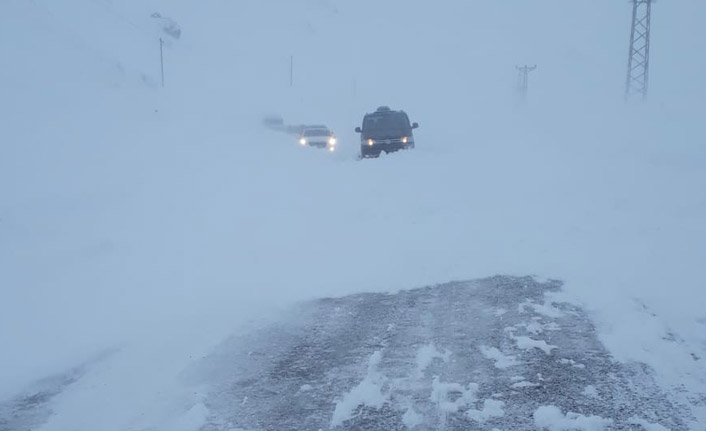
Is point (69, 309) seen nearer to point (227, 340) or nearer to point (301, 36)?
point (227, 340)

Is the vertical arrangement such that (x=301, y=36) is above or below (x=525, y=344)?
above

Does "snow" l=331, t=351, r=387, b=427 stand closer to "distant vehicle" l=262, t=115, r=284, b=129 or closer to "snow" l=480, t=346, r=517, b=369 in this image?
"snow" l=480, t=346, r=517, b=369

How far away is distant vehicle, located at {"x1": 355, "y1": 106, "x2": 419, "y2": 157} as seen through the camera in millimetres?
23781

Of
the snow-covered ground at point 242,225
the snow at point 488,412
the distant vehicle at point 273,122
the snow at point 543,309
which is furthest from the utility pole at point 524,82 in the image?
the snow at point 488,412

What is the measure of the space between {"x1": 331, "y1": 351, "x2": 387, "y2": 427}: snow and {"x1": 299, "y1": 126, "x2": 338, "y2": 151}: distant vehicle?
950 inches

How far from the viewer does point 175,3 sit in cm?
7231

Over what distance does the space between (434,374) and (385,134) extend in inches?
730

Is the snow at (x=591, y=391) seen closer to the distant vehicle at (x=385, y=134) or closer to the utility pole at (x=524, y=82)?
the distant vehicle at (x=385, y=134)

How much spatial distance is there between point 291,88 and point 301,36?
2593 centimetres

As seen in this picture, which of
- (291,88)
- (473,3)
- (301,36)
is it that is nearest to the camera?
(291,88)

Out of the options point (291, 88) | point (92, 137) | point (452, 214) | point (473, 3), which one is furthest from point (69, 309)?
point (473, 3)

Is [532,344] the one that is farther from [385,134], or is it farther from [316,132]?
[316,132]

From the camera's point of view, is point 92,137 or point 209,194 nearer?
point 209,194

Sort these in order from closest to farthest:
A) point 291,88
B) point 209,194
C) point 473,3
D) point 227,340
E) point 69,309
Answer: point 227,340, point 69,309, point 209,194, point 291,88, point 473,3
